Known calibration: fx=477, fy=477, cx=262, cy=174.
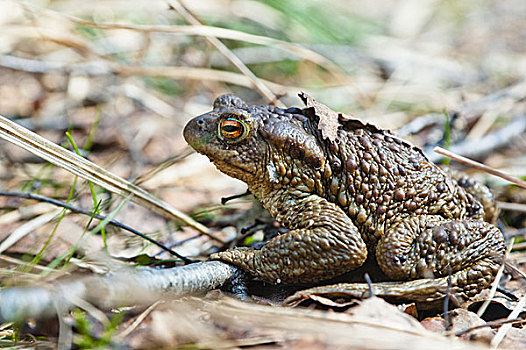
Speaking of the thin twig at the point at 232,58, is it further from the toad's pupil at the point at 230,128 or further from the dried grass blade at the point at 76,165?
the dried grass blade at the point at 76,165

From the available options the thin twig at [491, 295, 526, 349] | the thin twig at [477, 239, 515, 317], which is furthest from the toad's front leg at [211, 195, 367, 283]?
the thin twig at [491, 295, 526, 349]

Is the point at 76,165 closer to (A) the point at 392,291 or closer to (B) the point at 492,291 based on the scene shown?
(A) the point at 392,291

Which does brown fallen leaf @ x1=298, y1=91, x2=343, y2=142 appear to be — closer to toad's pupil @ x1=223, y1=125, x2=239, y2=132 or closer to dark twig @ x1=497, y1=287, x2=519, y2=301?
toad's pupil @ x1=223, y1=125, x2=239, y2=132

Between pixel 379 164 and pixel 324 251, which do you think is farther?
pixel 379 164

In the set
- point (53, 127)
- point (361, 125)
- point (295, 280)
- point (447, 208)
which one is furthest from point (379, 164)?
point (53, 127)

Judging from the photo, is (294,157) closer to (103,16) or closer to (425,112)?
(425,112)

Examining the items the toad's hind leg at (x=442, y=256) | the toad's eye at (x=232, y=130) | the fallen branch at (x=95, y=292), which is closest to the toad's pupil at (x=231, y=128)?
the toad's eye at (x=232, y=130)
